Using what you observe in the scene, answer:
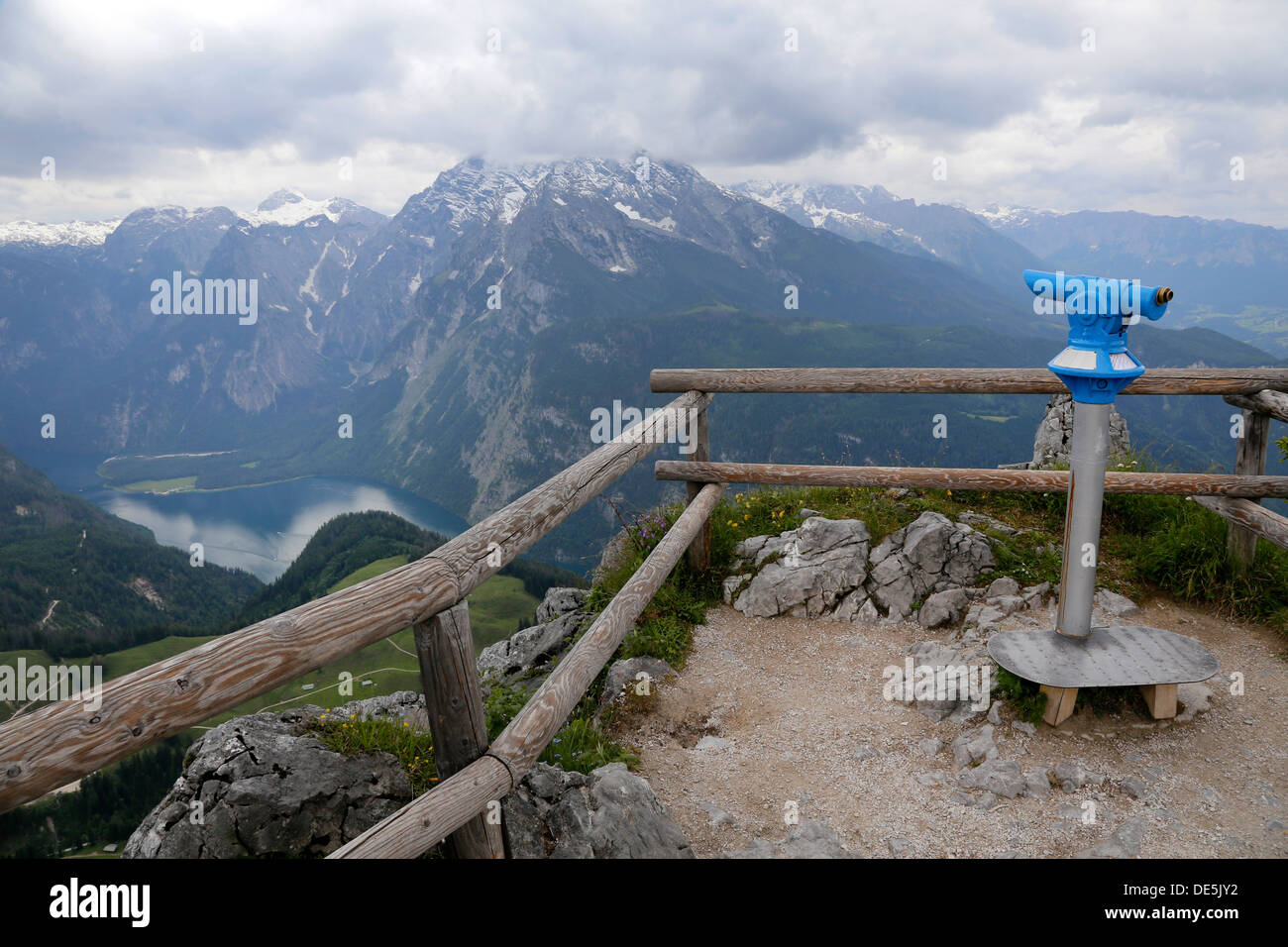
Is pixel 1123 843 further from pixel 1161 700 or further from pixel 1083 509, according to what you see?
pixel 1083 509

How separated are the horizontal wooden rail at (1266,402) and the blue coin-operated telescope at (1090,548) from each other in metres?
1.91

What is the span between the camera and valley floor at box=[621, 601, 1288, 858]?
12.8 ft

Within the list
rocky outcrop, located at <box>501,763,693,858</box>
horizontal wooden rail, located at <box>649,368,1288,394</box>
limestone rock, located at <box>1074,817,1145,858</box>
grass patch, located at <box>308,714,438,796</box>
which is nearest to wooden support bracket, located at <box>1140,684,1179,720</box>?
limestone rock, located at <box>1074,817,1145,858</box>

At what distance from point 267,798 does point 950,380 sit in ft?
18.4

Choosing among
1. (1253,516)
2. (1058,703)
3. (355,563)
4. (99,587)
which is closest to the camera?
(1058,703)

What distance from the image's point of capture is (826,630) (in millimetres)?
6609

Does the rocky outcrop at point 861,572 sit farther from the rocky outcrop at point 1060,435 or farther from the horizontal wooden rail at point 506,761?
the horizontal wooden rail at point 506,761

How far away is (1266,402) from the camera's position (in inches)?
218

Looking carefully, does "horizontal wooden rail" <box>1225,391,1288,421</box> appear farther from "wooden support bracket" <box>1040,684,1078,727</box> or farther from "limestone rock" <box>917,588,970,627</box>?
"wooden support bracket" <box>1040,684,1078,727</box>

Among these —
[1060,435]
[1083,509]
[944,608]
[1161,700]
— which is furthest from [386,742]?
[1060,435]

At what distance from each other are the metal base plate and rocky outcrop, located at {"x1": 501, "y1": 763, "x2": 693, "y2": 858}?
8.04 feet
